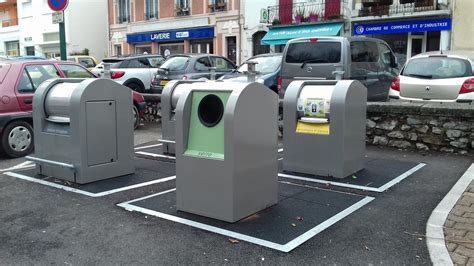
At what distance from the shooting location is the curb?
3744 mm

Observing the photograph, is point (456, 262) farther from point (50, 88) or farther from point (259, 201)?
point (50, 88)

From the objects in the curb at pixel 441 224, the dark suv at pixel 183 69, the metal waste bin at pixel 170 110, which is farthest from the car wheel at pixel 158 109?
the curb at pixel 441 224

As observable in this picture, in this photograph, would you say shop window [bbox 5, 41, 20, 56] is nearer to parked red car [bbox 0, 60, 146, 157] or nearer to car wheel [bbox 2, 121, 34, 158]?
parked red car [bbox 0, 60, 146, 157]

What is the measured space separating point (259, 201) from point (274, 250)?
96 cm

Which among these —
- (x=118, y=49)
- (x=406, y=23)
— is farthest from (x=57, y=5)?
(x=118, y=49)

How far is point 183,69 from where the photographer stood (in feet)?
46.2

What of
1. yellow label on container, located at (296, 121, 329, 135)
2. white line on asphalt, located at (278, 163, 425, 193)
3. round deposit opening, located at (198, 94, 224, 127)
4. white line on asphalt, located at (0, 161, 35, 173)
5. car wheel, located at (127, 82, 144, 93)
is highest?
round deposit opening, located at (198, 94, 224, 127)

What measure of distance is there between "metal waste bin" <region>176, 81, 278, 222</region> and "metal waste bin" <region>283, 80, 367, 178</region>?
1414 mm

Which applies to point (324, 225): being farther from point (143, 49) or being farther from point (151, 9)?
point (143, 49)

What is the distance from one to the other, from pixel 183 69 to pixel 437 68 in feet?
24.0

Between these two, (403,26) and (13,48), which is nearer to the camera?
(403,26)

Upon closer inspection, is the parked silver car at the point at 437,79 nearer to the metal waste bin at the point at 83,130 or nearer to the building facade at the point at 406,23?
the metal waste bin at the point at 83,130

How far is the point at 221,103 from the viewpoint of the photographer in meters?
4.57

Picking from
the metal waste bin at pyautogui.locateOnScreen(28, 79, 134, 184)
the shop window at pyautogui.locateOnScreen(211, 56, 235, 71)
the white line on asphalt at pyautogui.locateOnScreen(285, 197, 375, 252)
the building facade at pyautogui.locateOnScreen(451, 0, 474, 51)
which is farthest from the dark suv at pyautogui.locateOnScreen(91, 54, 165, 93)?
the building facade at pyautogui.locateOnScreen(451, 0, 474, 51)
